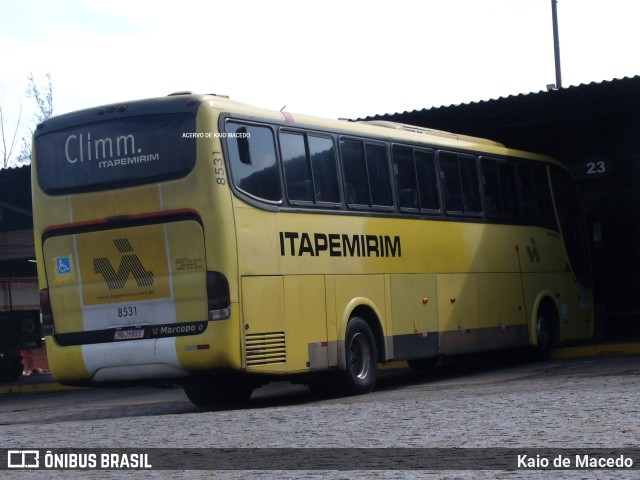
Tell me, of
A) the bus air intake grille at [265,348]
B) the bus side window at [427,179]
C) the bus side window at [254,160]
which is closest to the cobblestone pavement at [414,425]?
the bus air intake grille at [265,348]

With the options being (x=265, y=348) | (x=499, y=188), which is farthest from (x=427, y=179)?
(x=265, y=348)

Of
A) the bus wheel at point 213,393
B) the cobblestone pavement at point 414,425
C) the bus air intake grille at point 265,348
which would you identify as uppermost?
the bus air intake grille at point 265,348

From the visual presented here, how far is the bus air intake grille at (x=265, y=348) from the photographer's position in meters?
14.3

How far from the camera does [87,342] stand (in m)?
14.9

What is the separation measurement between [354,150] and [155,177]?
10.6 feet

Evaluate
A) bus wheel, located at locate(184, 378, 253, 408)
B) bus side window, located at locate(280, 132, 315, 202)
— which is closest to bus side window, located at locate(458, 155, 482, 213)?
bus side window, located at locate(280, 132, 315, 202)

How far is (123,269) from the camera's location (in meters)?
14.6

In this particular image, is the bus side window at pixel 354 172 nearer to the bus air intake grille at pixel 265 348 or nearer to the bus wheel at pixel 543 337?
the bus air intake grille at pixel 265 348

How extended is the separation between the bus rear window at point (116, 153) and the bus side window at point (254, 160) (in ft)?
1.70

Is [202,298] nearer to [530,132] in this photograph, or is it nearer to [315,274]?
[315,274]

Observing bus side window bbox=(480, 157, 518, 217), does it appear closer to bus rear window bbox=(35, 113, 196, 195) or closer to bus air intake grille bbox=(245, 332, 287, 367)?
bus air intake grille bbox=(245, 332, 287, 367)

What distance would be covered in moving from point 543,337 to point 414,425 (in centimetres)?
1117

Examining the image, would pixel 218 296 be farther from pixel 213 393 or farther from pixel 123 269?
pixel 213 393

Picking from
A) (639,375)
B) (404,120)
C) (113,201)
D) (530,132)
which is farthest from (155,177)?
(530,132)
